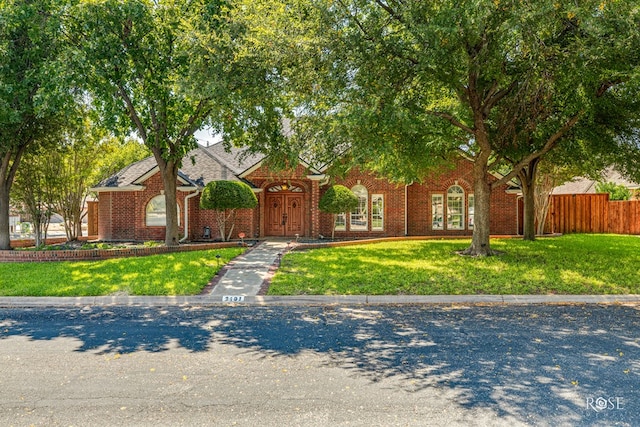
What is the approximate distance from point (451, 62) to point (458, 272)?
5.11 meters

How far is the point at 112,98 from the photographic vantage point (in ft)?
45.3

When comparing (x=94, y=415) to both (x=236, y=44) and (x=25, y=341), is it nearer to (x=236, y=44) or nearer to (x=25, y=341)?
(x=25, y=341)

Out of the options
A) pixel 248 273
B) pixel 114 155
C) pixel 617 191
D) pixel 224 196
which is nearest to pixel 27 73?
pixel 224 196

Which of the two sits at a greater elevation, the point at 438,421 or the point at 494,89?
the point at 494,89

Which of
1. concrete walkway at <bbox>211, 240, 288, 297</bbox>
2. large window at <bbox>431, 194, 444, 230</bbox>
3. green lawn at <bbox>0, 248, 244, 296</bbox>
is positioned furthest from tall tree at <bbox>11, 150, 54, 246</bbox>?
large window at <bbox>431, 194, 444, 230</bbox>

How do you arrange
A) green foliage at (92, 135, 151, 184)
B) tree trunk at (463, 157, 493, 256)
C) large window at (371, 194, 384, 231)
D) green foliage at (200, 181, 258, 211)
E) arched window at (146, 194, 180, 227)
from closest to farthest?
tree trunk at (463, 157, 493, 256) < green foliage at (200, 181, 258, 211) < green foliage at (92, 135, 151, 184) < arched window at (146, 194, 180, 227) < large window at (371, 194, 384, 231)

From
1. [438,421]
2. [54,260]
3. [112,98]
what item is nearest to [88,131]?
[112,98]

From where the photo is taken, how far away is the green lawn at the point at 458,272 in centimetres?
936

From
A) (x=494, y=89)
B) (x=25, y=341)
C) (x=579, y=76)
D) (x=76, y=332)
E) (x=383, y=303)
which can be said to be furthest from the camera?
(x=494, y=89)

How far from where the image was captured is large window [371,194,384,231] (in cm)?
2242

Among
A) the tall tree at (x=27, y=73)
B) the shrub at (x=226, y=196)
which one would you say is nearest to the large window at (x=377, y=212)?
the shrub at (x=226, y=196)

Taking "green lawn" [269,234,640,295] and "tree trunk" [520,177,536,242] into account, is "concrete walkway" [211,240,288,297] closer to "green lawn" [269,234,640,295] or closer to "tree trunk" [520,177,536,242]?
"green lawn" [269,234,640,295]

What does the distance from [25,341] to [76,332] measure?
26.5 inches

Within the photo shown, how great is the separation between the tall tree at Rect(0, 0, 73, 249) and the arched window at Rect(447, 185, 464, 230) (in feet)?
57.8
